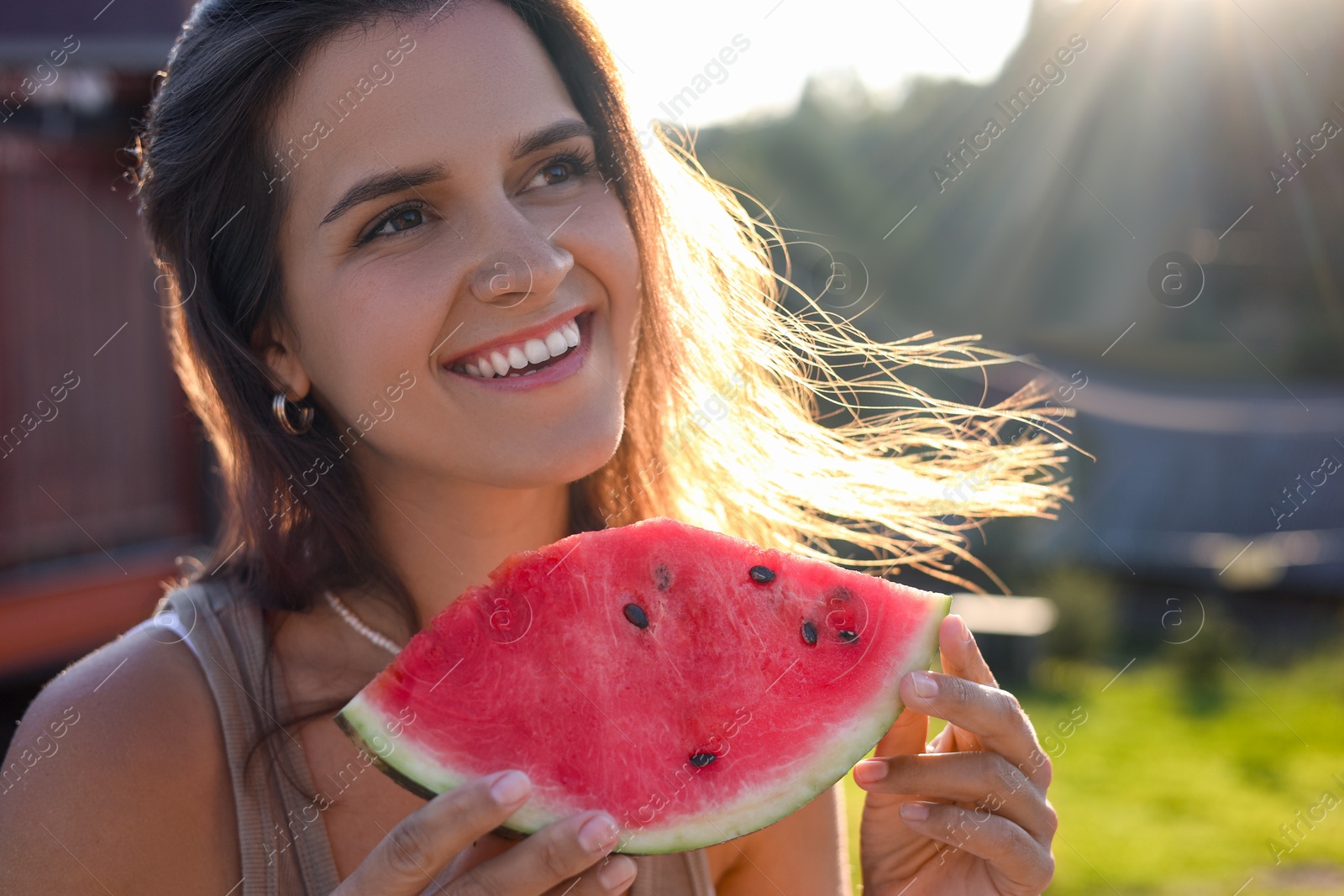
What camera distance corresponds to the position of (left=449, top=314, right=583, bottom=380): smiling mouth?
1.88 metres

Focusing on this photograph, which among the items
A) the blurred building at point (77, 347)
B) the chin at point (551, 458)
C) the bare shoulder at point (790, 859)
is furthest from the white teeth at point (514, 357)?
the blurred building at point (77, 347)

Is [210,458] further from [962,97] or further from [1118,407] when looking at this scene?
[962,97]

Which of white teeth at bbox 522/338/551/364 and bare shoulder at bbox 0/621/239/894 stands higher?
white teeth at bbox 522/338/551/364

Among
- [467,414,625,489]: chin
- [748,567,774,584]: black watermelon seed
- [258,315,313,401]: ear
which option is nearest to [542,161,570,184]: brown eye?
[467,414,625,489]: chin

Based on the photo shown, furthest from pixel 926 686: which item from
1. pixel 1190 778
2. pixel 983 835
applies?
pixel 1190 778

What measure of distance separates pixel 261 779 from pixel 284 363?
808mm

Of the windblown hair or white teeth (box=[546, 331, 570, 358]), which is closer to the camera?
white teeth (box=[546, 331, 570, 358])

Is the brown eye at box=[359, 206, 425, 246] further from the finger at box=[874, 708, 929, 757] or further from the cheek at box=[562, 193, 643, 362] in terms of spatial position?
the finger at box=[874, 708, 929, 757]

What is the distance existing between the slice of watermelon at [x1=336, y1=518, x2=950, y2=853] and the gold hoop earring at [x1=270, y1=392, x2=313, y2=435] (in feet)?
2.00

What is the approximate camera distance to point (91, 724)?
181 centimetres

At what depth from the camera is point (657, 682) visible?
5.83 feet

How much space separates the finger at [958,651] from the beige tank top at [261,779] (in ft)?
2.24

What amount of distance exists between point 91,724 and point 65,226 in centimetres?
546

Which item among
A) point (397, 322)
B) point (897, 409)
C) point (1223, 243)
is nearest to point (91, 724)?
point (397, 322)
